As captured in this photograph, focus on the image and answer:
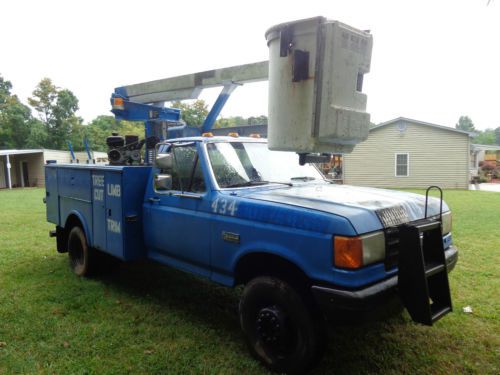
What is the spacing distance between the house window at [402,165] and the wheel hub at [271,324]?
20.6 metres

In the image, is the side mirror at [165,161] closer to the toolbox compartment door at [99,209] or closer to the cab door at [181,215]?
the cab door at [181,215]

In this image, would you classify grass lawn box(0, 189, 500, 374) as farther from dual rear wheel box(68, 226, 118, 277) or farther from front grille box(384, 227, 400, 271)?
front grille box(384, 227, 400, 271)

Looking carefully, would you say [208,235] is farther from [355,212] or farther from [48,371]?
[48,371]

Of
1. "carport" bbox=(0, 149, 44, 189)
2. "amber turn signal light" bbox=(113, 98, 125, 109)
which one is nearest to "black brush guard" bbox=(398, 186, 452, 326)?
"amber turn signal light" bbox=(113, 98, 125, 109)

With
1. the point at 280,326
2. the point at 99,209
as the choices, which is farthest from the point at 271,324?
the point at 99,209

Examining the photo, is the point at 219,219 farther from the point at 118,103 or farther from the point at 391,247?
the point at 118,103

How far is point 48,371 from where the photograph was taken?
3.16 metres

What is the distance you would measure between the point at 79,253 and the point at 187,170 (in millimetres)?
2718

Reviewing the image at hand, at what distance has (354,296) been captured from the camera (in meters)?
2.57

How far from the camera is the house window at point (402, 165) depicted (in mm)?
21641

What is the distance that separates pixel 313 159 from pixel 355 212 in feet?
3.20

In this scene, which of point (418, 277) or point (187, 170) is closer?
point (418, 277)

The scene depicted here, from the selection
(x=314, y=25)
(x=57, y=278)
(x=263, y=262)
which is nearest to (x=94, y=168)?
(x=57, y=278)

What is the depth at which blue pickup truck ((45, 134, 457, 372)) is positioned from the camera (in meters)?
2.69
